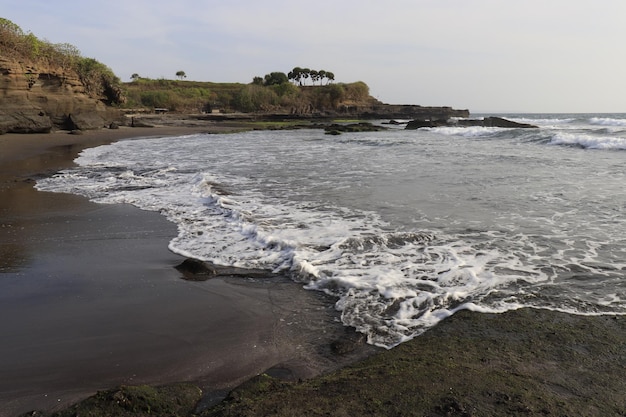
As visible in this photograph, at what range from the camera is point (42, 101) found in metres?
26.1

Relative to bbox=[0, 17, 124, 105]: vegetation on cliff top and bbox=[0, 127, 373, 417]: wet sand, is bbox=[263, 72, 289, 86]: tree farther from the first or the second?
bbox=[0, 127, 373, 417]: wet sand

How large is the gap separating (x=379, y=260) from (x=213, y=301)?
2.09 meters

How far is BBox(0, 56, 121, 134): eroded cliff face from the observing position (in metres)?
22.7

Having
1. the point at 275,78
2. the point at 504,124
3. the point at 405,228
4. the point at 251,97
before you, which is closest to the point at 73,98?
the point at 405,228

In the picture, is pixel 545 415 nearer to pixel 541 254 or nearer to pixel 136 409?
pixel 136 409

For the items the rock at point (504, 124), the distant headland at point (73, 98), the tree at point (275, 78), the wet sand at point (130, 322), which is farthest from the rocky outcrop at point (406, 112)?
the wet sand at point (130, 322)

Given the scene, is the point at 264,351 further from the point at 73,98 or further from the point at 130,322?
the point at 73,98

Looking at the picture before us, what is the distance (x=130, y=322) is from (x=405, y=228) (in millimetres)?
4310

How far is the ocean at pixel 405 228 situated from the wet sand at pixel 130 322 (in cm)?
50

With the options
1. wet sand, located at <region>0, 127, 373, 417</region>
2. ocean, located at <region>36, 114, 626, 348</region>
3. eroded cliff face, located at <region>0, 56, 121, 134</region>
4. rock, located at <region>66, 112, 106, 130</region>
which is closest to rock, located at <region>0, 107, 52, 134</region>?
eroded cliff face, located at <region>0, 56, 121, 134</region>

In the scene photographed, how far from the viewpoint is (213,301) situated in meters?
4.57

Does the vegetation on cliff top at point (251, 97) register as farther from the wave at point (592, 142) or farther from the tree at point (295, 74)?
Result: the wave at point (592, 142)

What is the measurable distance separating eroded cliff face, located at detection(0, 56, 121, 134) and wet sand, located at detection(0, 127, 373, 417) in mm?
19685

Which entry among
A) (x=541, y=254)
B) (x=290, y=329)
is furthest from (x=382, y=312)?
(x=541, y=254)
